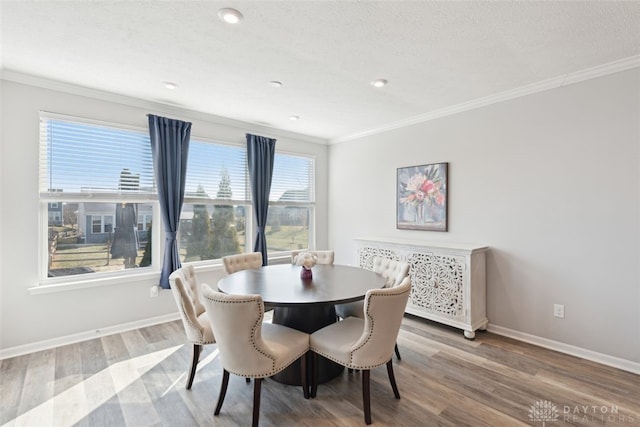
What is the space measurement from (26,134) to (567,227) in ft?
17.3

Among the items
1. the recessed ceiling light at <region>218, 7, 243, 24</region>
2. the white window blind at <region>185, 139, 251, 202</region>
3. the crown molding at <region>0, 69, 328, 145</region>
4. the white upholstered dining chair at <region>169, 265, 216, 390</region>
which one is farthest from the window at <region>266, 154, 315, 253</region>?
the recessed ceiling light at <region>218, 7, 243, 24</region>

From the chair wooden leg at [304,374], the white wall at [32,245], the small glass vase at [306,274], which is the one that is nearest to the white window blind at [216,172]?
the white wall at [32,245]

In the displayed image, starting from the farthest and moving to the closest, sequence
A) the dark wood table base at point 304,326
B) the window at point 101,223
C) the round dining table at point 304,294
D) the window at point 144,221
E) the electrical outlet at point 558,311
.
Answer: the window at point 144,221 → the window at point 101,223 → the electrical outlet at point 558,311 → the dark wood table base at point 304,326 → the round dining table at point 304,294

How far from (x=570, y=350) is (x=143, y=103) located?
517cm

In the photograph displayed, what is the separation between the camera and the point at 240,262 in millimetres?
3473

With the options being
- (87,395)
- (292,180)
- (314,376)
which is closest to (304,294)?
(314,376)

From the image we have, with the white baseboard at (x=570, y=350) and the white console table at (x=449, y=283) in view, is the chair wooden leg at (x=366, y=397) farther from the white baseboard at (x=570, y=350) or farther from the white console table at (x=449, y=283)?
the white baseboard at (x=570, y=350)

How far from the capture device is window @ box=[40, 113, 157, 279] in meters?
3.12

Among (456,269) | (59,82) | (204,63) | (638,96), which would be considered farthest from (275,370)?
(638,96)

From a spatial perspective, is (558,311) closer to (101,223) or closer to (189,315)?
(189,315)

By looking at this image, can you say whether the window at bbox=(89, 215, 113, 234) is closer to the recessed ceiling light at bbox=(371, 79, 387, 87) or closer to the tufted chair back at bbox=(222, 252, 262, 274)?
the tufted chair back at bbox=(222, 252, 262, 274)

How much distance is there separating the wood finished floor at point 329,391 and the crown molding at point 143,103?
2.59m

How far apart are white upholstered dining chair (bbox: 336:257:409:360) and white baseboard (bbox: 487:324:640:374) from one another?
1347mm

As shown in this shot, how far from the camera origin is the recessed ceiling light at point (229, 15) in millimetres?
1949
